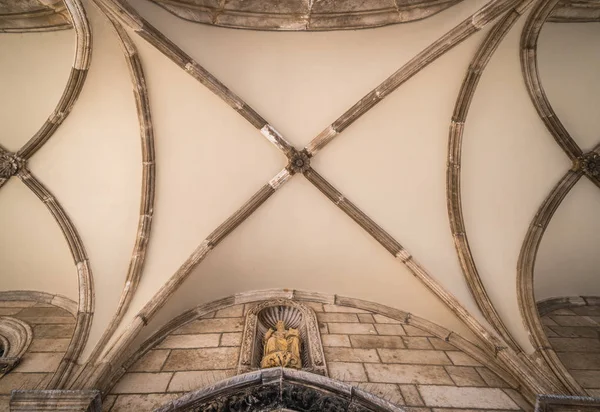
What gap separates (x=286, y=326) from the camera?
217 inches

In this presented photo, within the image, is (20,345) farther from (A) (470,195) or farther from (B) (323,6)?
(A) (470,195)

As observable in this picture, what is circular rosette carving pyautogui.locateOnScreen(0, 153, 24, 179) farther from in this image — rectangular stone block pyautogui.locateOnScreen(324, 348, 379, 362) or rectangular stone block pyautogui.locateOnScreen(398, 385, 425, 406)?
rectangular stone block pyautogui.locateOnScreen(398, 385, 425, 406)

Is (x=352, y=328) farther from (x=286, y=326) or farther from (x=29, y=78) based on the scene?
(x=29, y=78)

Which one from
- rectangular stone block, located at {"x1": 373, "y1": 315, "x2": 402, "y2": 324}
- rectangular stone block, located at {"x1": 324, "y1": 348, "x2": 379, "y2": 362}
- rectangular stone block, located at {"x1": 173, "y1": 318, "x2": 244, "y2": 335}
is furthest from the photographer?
rectangular stone block, located at {"x1": 373, "y1": 315, "x2": 402, "y2": 324}

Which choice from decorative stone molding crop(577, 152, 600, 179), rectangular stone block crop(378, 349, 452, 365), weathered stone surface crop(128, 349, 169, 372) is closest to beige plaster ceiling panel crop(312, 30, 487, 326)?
rectangular stone block crop(378, 349, 452, 365)

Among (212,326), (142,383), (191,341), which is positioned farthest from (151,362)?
(212,326)

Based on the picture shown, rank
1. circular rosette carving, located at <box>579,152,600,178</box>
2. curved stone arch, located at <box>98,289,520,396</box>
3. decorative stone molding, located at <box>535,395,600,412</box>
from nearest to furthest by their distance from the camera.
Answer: decorative stone molding, located at <box>535,395,600,412</box> → curved stone arch, located at <box>98,289,520,396</box> → circular rosette carving, located at <box>579,152,600,178</box>

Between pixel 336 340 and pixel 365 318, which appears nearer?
pixel 336 340

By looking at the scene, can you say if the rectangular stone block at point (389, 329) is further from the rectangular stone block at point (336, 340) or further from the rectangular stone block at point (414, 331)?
the rectangular stone block at point (336, 340)

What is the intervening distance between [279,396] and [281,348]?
89 centimetres

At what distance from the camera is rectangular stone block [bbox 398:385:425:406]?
3811mm

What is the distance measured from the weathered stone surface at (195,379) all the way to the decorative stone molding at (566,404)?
11.6ft

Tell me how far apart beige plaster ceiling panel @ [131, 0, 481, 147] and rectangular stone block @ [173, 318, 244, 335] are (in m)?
3.09

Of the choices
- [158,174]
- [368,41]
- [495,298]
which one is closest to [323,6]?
[368,41]
